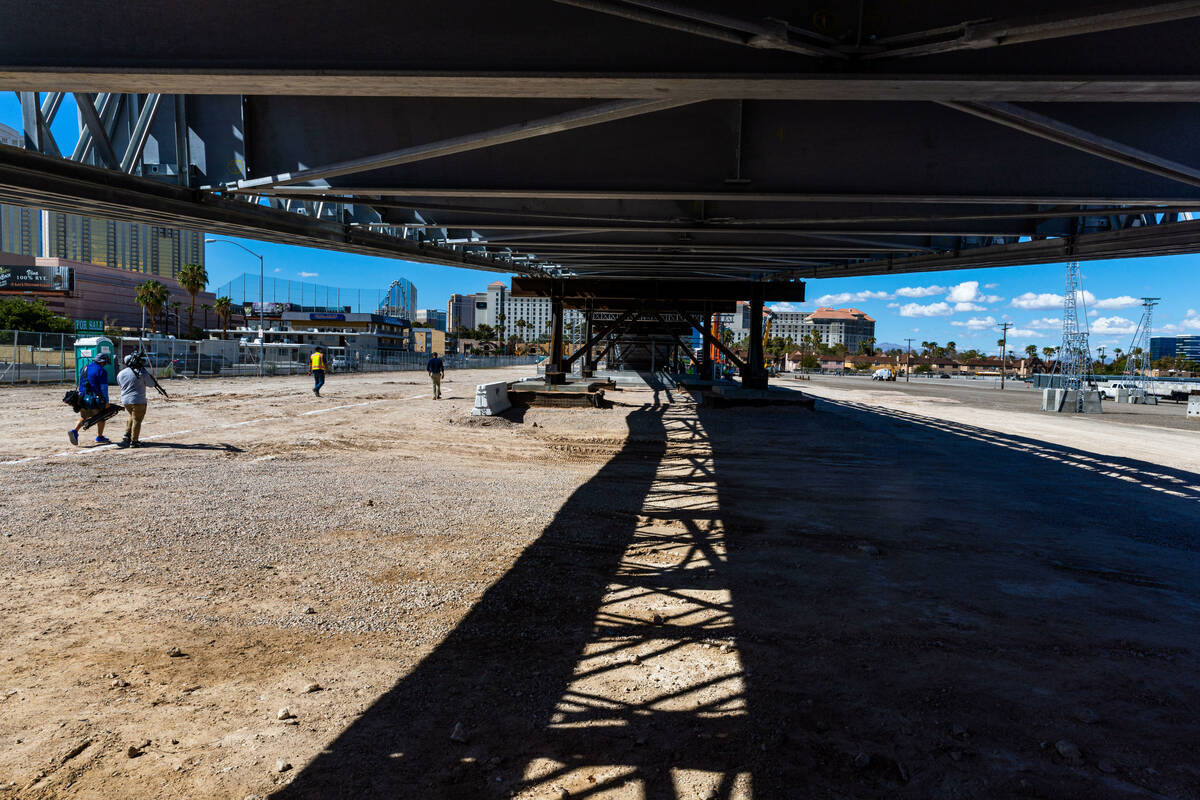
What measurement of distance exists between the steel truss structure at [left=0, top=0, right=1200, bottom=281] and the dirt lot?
14.3ft

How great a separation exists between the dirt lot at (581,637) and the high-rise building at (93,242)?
163513 millimetres

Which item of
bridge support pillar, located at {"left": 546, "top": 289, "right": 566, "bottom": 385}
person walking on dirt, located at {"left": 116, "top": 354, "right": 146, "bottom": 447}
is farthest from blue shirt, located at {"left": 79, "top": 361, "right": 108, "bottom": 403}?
bridge support pillar, located at {"left": 546, "top": 289, "right": 566, "bottom": 385}

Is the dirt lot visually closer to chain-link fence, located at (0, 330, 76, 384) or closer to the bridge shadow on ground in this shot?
the bridge shadow on ground

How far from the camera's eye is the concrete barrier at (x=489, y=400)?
64.7 ft

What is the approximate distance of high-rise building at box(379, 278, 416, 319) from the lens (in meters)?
125

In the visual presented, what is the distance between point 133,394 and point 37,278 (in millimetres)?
123419

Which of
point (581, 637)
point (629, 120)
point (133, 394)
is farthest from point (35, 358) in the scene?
point (581, 637)

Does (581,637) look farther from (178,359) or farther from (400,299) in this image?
(400,299)

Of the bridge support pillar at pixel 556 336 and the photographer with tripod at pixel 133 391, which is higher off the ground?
the bridge support pillar at pixel 556 336

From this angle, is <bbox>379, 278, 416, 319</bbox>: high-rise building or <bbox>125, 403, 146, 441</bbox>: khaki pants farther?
<bbox>379, 278, 416, 319</bbox>: high-rise building

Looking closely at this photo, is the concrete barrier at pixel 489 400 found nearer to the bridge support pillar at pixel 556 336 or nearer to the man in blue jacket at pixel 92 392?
the bridge support pillar at pixel 556 336

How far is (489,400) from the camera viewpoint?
20.0 metres

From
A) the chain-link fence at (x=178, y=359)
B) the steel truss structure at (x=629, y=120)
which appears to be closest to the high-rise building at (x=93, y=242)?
the chain-link fence at (x=178, y=359)

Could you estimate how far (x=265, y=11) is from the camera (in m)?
5.24
